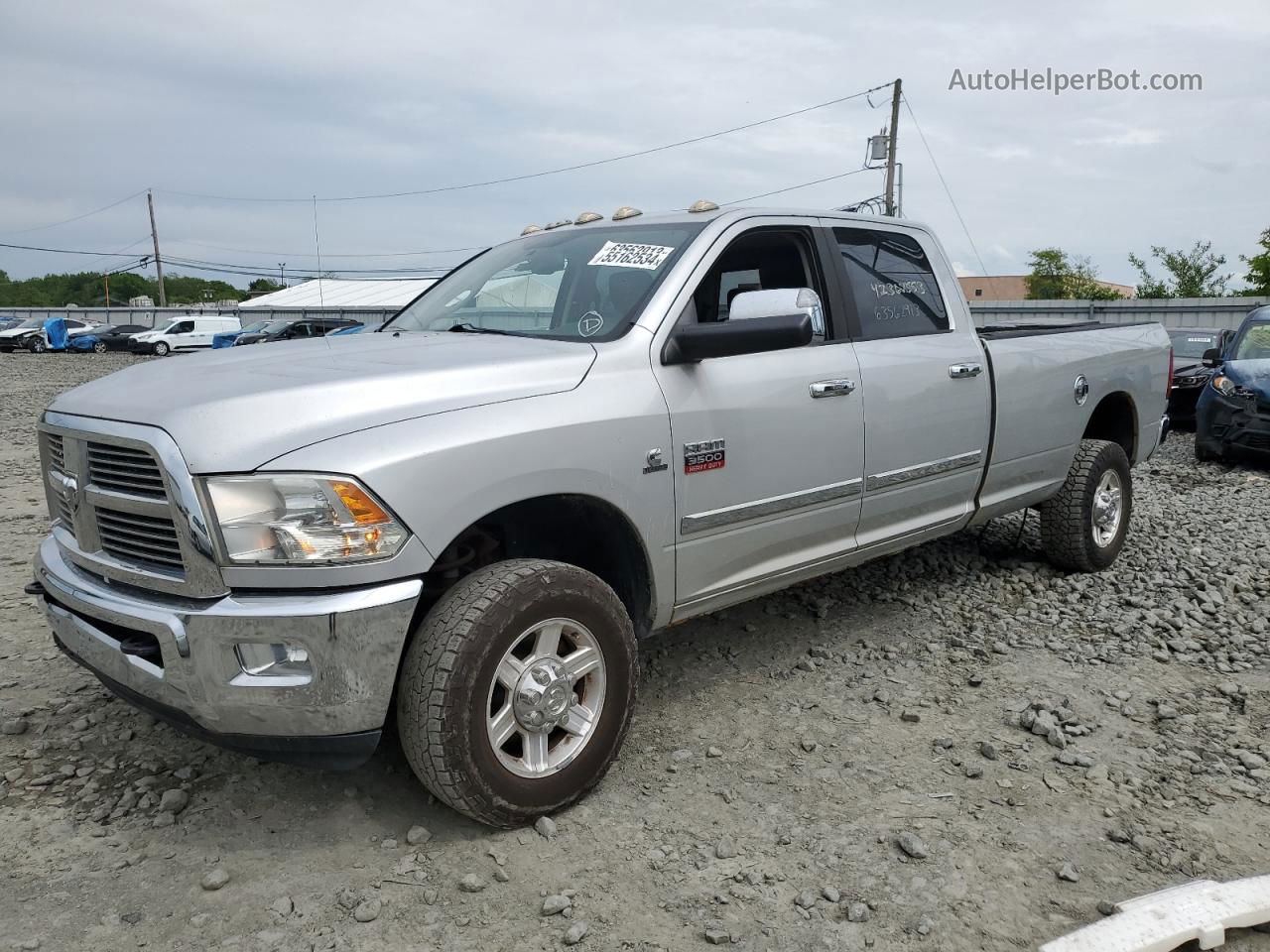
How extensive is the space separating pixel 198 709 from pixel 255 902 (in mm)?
527

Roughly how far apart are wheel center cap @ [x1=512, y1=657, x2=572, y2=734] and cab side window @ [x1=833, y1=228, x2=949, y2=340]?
2.01m

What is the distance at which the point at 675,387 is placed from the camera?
3344mm

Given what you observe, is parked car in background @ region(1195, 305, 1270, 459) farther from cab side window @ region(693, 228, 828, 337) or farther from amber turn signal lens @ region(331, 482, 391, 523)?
amber turn signal lens @ region(331, 482, 391, 523)

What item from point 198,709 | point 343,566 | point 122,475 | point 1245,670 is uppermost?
point 122,475

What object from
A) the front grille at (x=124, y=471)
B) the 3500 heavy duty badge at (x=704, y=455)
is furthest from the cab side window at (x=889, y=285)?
the front grille at (x=124, y=471)

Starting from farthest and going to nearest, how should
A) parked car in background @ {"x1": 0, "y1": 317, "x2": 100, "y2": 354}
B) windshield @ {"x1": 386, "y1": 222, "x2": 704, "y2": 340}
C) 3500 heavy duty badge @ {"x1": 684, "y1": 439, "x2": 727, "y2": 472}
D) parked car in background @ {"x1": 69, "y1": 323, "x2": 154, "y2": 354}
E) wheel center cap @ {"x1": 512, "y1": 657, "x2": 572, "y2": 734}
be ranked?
1. parked car in background @ {"x1": 69, "y1": 323, "x2": 154, "y2": 354}
2. parked car in background @ {"x1": 0, "y1": 317, "x2": 100, "y2": 354}
3. windshield @ {"x1": 386, "y1": 222, "x2": 704, "y2": 340}
4. 3500 heavy duty badge @ {"x1": 684, "y1": 439, "x2": 727, "y2": 472}
5. wheel center cap @ {"x1": 512, "y1": 657, "x2": 572, "y2": 734}

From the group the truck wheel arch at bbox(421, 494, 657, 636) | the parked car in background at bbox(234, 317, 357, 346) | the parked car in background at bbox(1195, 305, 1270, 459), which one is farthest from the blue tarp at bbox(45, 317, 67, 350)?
the truck wheel arch at bbox(421, 494, 657, 636)

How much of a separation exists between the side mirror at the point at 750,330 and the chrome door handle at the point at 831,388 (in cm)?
39

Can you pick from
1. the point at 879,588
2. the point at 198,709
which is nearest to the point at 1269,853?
the point at 879,588

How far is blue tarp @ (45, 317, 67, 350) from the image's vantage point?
1455 inches

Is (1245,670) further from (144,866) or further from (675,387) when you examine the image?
(144,866)

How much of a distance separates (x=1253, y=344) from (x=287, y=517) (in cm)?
1048

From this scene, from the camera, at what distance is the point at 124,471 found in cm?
279

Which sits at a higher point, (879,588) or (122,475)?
(122,475)
